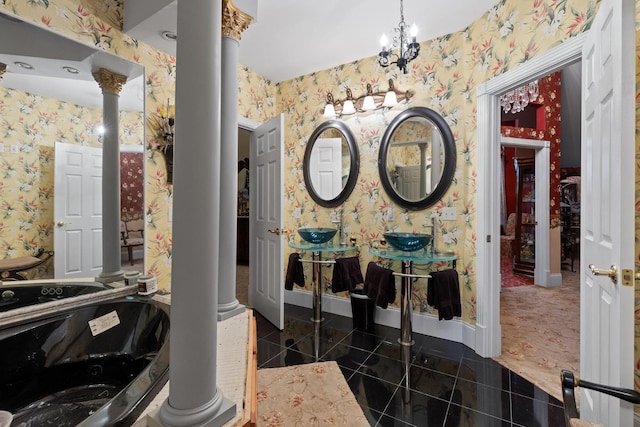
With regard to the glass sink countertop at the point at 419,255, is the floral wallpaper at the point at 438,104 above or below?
above

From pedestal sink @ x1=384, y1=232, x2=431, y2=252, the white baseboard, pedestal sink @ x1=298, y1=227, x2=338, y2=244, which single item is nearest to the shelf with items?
the white baseboard

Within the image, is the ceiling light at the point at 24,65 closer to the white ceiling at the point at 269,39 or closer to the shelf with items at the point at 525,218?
the white ceiling at the point at 269,39

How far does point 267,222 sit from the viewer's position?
10.2ft

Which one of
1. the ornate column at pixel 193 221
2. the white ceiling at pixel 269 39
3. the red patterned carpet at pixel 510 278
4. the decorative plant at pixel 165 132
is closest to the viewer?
the ornate column at pixel 193 221

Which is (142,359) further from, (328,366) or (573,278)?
(573,278)

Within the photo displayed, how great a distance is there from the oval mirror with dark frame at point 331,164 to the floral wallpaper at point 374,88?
0.31 ft

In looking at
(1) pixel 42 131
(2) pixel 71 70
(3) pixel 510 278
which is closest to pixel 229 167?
(1) pixel 42 131

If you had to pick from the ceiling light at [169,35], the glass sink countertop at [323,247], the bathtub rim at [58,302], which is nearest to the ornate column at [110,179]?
the bathtub rim at [58,302]

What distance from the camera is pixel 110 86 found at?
1.78 metres

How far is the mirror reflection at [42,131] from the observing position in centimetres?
130

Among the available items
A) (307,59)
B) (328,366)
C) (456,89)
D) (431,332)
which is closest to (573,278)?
(431,332)

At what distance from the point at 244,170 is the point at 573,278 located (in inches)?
247

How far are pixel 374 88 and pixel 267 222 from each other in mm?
1763

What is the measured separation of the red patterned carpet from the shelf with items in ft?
0.33
